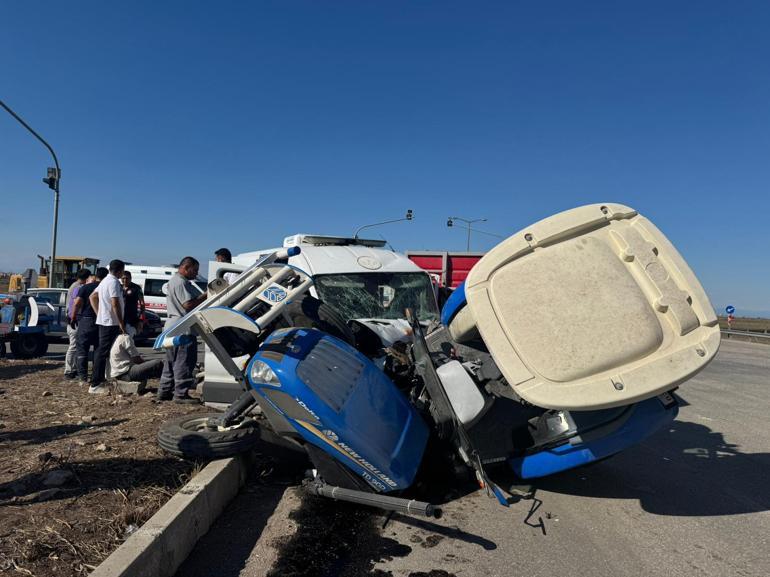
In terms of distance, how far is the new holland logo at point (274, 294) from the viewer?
3.28 meters

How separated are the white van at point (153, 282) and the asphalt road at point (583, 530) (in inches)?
586

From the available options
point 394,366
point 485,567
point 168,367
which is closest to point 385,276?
point 394,366

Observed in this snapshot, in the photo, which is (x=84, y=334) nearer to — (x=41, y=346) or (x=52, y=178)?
(x=41, y=346)

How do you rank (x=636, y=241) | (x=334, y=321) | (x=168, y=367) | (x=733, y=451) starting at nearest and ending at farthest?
(x=636, y=241) → (x=334, y=321) → (x=733, y=451) → (x=168, y=367)

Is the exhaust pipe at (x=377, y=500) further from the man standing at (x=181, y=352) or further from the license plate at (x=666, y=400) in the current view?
the man standing at (x=181, y=352)

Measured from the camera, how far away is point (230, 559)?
2961mm

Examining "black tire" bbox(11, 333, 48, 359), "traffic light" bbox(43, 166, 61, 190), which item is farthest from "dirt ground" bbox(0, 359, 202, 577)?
"traffic light" bbox(43, 166, 61, 190)

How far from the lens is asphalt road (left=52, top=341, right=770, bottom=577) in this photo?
3049mm

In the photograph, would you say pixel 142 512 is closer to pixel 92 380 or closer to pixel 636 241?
pixel 636 241

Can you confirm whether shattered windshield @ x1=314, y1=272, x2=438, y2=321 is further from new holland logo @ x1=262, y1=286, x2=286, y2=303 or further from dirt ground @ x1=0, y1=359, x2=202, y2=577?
new holland logo @ x1=262, y1=286, x2=286, y2=303

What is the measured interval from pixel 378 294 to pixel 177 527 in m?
3.61

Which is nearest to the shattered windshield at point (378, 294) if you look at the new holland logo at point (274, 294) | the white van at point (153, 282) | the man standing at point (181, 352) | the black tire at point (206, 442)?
the man standing at point (181, 352)

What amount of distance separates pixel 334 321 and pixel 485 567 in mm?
1885

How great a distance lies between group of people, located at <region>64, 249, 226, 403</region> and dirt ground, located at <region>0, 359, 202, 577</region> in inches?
14.6
